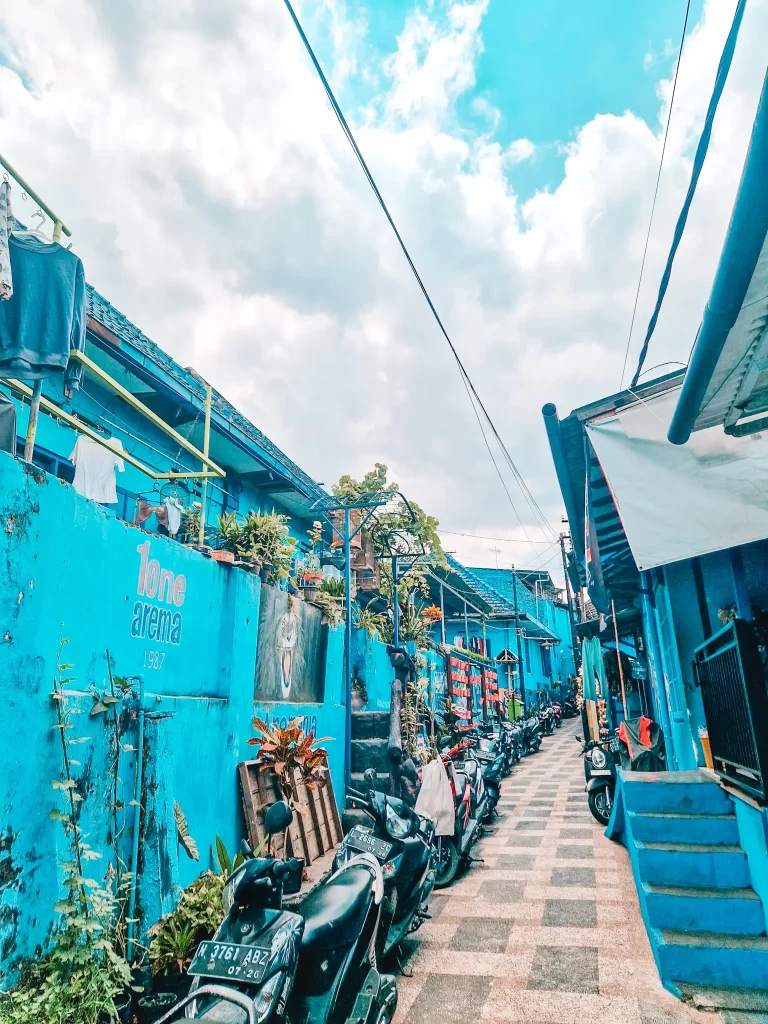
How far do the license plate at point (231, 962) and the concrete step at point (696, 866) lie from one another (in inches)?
116

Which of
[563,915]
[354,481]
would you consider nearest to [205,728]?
[563,915]

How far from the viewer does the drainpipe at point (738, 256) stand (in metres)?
1.85

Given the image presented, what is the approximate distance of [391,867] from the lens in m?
4.04

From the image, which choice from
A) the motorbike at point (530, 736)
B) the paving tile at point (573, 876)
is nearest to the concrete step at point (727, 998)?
the paving tile at point (573, 876)

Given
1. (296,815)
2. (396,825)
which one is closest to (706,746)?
(396,825)

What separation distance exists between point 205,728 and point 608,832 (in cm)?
502

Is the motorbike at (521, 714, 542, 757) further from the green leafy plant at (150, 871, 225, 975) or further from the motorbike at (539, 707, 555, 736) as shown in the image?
the green leafy plant at (150, 871, 225, 975)

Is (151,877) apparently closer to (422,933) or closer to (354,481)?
(422,933)

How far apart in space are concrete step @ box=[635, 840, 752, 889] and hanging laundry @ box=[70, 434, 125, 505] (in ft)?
18.4

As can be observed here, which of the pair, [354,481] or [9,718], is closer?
[9,718]

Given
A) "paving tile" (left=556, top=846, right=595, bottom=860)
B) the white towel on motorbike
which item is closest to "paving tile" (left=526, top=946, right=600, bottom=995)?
the white towel on motorbike

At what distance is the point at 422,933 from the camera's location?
486 cm

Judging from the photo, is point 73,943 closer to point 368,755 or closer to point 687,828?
point 687,828

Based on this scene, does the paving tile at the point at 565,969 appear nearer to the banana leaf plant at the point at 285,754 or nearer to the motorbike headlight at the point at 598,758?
the banana leaf plant at the point at 285,754
